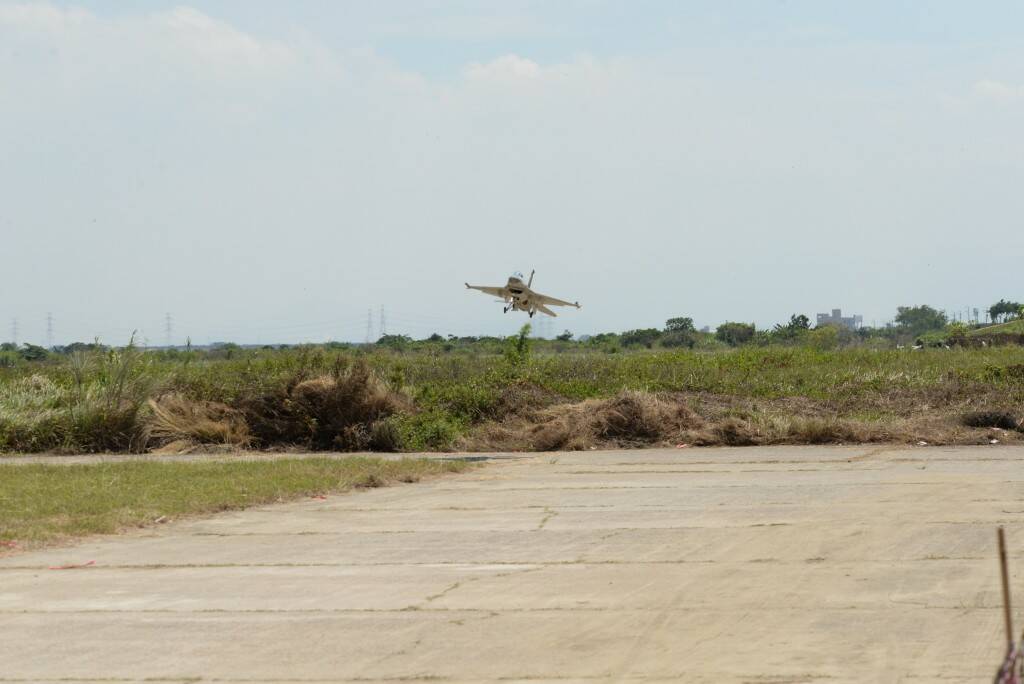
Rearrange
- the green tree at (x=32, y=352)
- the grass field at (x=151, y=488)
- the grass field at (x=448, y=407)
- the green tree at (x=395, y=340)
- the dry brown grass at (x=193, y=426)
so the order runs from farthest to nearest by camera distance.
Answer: the green tree at (x=395, y=340), the green tree at (x=32, y=352), the dry brown grass at (x=193, y=426), the grass field at (x=448, y=407), the grass field at (x=151, y=488)

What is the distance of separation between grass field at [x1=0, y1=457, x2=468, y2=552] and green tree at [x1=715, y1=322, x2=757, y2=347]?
52425 mm

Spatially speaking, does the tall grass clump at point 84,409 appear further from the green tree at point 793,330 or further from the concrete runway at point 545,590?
the green tree at point 793,330

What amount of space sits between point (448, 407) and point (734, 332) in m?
50.1

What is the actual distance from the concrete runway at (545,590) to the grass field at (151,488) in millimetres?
568

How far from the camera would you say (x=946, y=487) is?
50.0 ft

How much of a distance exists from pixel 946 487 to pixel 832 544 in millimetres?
4718

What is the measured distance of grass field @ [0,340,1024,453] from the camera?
22672 mm

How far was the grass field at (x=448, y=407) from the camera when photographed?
74.4ft

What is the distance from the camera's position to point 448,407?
24.8 metres

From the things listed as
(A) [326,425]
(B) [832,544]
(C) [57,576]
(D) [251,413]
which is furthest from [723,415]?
(C) [57,576]

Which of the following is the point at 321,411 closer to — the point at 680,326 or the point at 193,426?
the point at 193,426

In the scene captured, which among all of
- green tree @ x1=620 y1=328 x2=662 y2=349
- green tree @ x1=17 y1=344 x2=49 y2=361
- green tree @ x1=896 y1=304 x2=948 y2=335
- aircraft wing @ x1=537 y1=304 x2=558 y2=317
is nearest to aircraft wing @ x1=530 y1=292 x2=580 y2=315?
aircraft wing @ x1=537 y1=304 x2=558 y2=317

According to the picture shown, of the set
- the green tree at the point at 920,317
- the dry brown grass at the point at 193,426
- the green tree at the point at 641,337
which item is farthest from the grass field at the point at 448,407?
the green tree at the point at 920,317

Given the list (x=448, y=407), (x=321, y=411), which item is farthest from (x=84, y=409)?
(x=448, y=407)
